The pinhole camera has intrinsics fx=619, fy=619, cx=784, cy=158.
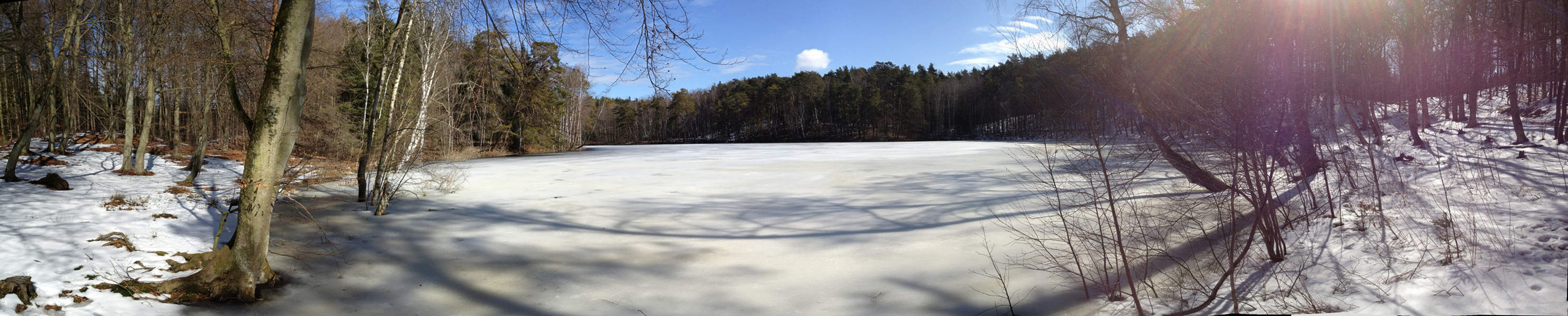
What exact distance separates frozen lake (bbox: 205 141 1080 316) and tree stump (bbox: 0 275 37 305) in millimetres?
1070

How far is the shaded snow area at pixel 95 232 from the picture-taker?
416cm

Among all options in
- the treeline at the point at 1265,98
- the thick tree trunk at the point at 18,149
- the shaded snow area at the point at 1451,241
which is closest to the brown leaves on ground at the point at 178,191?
the thick tree trunk at the point at 18,149

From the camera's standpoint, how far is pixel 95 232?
223 inches

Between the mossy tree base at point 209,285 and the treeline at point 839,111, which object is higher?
the treeline at point 839,111

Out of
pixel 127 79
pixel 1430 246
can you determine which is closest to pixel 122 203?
pixel 127 79

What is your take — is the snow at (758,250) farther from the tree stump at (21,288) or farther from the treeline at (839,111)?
the treeline at (839,111)

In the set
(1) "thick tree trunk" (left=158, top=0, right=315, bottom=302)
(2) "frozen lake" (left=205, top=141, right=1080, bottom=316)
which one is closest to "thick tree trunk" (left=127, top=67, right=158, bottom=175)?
(2) "frozen lake" (left=205, top=141, right=1080, bottom=316)

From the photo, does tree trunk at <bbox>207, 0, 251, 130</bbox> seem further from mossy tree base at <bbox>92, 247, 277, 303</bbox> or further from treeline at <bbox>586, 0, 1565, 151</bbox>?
treeline at <bbox>586, 0, 1565, 151</bbox>

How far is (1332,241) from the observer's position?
474 centimetres

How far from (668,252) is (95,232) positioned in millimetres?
5183

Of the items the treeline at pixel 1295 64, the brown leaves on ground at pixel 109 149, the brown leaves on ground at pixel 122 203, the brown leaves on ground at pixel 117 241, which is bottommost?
the brown leaves on ground at pixel 117 241

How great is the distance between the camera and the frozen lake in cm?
468

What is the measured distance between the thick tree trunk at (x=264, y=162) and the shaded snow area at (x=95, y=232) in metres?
0.27

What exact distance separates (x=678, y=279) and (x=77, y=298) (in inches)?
154
